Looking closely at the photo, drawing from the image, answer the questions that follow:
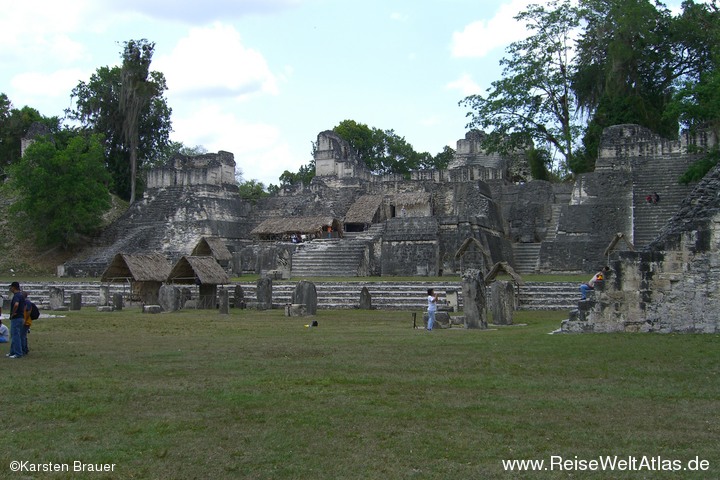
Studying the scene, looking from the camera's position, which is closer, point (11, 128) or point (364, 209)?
point (364, 209)

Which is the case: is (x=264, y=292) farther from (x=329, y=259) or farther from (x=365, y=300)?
(x=329, y=259)

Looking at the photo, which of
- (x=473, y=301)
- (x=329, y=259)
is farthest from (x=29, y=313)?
(x=329, y=259)

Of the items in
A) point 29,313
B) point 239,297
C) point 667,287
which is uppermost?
point 667,287

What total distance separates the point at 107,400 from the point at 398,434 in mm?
3068

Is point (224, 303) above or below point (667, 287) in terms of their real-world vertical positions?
below

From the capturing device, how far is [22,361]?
34.6 feet

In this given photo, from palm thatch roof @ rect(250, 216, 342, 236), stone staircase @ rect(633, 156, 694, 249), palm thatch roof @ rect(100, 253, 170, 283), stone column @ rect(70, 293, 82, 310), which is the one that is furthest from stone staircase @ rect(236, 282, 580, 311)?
palm thatch roof @ rect(250, 216, 342, 236)

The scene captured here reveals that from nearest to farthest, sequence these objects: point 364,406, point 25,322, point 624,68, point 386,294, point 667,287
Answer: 1. point 364,406
2. point 25,322
3. point 667,287
4. point 386,294
5. point 624,68

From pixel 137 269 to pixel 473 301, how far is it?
11.9 m

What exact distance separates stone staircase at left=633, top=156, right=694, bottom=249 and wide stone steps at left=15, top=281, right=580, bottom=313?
8.38m

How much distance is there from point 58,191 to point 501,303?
27.4m

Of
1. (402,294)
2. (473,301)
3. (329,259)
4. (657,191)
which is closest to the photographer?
(473,301)

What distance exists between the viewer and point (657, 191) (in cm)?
3094

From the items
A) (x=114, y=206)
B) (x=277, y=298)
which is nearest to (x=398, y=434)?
(x=277, y=298)
